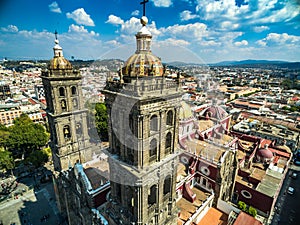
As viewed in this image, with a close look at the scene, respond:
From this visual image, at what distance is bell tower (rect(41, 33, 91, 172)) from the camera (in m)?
20.0

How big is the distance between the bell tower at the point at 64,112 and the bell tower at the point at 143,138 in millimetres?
11285

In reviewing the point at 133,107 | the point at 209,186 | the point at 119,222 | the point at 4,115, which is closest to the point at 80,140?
the point at 119,222

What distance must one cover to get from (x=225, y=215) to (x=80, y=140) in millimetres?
20652

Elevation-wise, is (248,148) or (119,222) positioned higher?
(119,222)

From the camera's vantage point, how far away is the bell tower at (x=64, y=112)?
65.8 ft

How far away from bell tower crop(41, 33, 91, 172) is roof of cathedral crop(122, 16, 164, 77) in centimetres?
1292

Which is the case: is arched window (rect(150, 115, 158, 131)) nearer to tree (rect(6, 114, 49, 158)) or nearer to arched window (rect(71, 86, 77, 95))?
arched window (rect(71, 86, 77, 95))

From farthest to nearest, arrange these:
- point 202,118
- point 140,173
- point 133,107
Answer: point 202,118, point 140,173, point 133,107

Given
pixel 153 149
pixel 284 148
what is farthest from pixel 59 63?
pixel 284 148

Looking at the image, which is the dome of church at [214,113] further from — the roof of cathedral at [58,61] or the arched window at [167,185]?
the roof of cathedral at [58,61]

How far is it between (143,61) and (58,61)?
1465cm

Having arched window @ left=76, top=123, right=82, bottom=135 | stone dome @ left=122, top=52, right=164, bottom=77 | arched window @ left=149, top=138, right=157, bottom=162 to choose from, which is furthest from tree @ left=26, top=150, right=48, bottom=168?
stone dome @ left=122, top=52, right=164, bottom=77

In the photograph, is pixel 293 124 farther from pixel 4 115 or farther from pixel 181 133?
pixel 4 115

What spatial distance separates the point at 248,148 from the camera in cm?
3281
